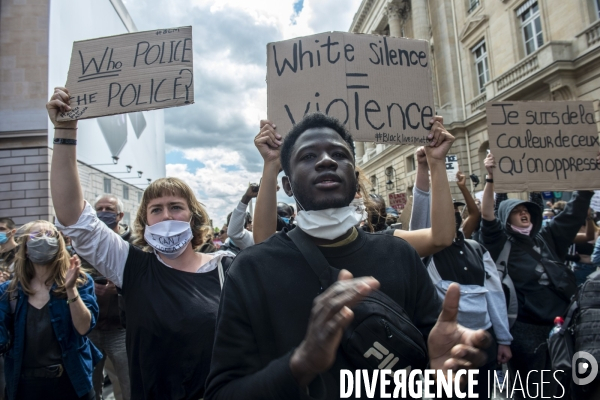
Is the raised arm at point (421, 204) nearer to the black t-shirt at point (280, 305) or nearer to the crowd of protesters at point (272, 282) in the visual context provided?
the crowd of protesters at point (272, 282)

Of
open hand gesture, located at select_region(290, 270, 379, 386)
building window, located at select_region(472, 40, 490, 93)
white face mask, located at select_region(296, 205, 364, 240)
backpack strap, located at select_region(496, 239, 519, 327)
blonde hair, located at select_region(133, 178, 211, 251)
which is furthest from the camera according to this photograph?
building window, located at select_region(472, 40, 490, 93)

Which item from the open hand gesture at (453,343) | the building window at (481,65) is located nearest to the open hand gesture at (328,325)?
the open hand gesture at (453,343)

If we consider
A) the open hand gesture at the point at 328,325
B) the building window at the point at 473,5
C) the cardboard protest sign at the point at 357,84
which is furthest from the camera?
the building window at the point at 473,5

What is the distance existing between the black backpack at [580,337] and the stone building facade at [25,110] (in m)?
18.8

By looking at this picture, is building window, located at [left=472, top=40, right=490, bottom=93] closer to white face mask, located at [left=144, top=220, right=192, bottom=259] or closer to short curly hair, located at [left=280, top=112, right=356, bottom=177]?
white face mask, located at [left=144, top=220, right=192, bottom=259]

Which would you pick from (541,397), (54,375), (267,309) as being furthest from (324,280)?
(541,397)

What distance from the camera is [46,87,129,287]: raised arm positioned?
1999 mm

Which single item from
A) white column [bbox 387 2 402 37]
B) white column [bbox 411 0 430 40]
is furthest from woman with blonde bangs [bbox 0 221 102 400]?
white column [bbox 387 2 402 37]

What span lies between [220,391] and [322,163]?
0.82 meters

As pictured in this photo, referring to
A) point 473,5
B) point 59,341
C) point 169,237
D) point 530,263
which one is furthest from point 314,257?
point 473,5

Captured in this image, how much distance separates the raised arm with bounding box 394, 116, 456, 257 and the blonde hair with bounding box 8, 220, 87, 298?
8.19ft

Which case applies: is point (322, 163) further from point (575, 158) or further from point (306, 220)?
point (575, 158)

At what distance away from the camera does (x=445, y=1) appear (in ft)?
74.2

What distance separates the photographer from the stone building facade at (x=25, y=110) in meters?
17.0
